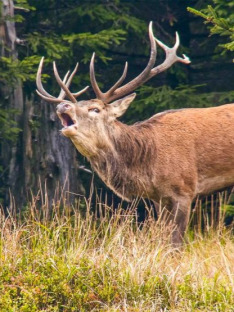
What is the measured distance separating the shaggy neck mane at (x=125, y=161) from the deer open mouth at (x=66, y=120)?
55cm

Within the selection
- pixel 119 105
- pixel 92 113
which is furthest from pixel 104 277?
pixel 119 105

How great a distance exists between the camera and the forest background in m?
12.8

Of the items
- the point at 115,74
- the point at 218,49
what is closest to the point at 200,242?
the point at 218,49

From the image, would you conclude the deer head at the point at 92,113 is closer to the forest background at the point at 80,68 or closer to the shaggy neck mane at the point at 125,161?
the shaggy neck mane at the point at 125,161

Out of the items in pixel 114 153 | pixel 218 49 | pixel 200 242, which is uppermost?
pixel 218 49

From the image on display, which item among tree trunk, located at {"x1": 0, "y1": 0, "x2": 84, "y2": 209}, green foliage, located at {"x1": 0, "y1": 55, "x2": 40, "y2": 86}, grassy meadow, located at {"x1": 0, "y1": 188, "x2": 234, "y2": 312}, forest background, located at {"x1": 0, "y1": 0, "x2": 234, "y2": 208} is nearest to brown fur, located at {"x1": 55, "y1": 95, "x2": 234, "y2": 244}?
grassy meadow, located at {"x1": 0, "y1": 188, "x2": 234, "y2": 312}

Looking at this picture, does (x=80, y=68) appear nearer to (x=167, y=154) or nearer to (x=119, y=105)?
(x=119, y=105)

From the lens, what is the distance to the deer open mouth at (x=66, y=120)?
9.21 metres

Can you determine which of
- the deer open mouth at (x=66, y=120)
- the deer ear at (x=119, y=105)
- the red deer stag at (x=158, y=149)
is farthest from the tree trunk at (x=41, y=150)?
the deer open mouth at (x=66, y=120)

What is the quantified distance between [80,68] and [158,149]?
14.8 ft

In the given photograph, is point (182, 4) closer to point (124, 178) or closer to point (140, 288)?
point (124, 178)

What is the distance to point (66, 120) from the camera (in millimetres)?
9273

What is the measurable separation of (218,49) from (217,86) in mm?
1315

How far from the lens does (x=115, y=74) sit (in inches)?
562
